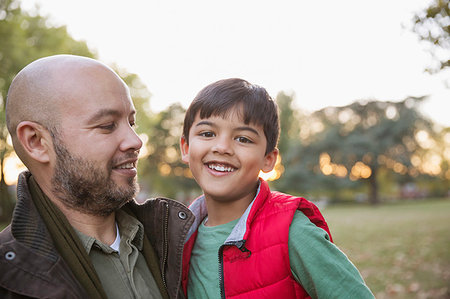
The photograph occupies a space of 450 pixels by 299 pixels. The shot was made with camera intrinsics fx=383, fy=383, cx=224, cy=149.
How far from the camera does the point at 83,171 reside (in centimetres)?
208

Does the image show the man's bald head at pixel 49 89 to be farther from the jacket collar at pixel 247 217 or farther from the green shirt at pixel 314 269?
the green shirt at pixel 314 269

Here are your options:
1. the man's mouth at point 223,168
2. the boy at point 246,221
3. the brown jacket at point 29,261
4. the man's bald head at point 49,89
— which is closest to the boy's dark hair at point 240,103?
the boy at point 246,221

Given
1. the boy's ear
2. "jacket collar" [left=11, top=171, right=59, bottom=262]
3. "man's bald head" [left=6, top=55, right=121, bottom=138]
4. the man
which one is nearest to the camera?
"jacket collar" [left=11, top=171, right=59, bottom=262]

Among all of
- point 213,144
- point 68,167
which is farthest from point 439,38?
point 68,167

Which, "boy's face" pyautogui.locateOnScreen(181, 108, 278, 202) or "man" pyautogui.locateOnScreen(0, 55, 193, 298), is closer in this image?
"man" pyautogui.locateOnScreen(0, 55, 193, 298)

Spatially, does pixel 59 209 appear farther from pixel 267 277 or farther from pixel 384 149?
pixel 384 149

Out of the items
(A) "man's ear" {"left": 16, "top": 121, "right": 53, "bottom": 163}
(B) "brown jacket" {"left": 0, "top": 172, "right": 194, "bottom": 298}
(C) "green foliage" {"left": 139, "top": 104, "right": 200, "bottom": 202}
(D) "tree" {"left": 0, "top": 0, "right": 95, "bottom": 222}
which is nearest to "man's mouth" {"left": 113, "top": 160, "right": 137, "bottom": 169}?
(A) "man's ear" {"left": 16, "top": 121, "right": 53, "bottom": 163}

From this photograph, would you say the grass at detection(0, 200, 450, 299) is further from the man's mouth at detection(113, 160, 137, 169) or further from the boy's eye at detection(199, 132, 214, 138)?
the man's mouth at detection(113, 160, 137, 169)

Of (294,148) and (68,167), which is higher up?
(68,167)

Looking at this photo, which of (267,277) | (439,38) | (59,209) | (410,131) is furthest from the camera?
(410,131)

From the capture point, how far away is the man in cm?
194

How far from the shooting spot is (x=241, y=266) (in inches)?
92.8

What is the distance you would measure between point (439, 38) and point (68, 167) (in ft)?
18.6

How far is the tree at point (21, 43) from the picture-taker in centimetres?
1705
